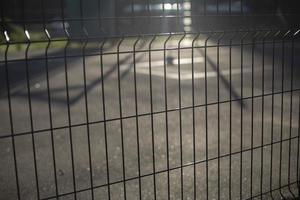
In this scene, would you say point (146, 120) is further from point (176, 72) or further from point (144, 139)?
point (176, 72)

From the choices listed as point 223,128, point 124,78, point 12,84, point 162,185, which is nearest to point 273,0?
point 162,185

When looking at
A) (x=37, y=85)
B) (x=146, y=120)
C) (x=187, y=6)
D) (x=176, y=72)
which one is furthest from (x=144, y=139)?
(x=176, y=72)

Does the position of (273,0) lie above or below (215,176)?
above

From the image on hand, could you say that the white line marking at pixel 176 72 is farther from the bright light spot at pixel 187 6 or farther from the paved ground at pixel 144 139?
the bright light spot at pixel 187 6

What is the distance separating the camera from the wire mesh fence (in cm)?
270

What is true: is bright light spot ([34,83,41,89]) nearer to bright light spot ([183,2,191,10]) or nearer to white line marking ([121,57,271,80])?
white line marking ([121,57,271,80])

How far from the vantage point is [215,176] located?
418 centimetres

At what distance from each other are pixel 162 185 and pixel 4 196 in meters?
1.48

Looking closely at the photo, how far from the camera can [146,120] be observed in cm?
653

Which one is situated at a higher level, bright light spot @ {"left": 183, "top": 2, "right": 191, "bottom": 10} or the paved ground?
bright light spot @ {"left": 183, "top": 2, "right": 191, "bottom": 10}

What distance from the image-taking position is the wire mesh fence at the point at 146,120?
270cm

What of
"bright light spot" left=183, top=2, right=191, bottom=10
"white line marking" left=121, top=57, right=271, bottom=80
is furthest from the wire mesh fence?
"white line marking" left=121, top=57, right=271, bottom=80

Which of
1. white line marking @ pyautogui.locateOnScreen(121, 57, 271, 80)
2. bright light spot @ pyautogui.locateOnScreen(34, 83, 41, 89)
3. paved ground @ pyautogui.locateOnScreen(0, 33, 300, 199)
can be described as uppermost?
paved ground @ pyautogui.locateOnScreen(0, 33, 300, 199)

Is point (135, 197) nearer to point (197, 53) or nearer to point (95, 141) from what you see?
point (95, 141)
